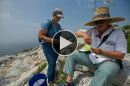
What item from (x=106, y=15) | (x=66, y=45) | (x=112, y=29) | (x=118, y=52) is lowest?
(x=118, y=52)

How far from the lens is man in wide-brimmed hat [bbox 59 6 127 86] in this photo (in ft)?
5.31

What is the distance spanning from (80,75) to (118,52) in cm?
156

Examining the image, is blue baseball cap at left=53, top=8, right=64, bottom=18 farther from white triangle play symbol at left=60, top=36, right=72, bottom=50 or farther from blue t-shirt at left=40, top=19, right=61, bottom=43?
white triangle play symbol at left=60, top=36, right=72, bottom=50

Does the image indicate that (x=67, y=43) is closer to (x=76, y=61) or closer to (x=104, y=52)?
(x=76, y=61)

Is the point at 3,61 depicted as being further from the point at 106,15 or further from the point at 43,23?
the point at 106,15

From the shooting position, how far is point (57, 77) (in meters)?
3.37

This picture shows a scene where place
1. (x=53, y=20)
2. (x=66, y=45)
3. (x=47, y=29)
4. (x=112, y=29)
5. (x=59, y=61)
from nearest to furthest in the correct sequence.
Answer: (x=112, y=29) → (x=66, y=45) → (x=47, y=29) → (x=53, y=20) → (x=59, y=61)

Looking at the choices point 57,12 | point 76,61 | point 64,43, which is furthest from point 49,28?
point 76,61

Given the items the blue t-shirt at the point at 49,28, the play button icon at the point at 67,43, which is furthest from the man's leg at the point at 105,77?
the blue t-shirt at the point at 49,28

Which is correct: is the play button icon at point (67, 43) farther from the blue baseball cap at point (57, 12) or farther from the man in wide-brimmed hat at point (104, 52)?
the blue baseball cap at point (57, 12)

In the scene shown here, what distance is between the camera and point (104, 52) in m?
1.76

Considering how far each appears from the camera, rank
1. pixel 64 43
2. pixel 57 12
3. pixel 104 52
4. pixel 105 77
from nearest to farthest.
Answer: pixel 105 77, pixel 104 52, pixel 64 43, pixel 57 12

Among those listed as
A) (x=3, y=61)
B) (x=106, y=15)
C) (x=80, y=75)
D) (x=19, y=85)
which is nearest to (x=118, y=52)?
(x=106, y=15)

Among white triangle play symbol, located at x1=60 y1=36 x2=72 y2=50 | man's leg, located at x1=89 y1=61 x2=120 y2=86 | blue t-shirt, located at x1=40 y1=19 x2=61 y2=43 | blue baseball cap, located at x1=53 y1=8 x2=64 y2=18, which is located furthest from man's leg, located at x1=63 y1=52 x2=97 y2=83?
blue baseball cap, located at x1=53 y1=8 x2=64 y2=18
